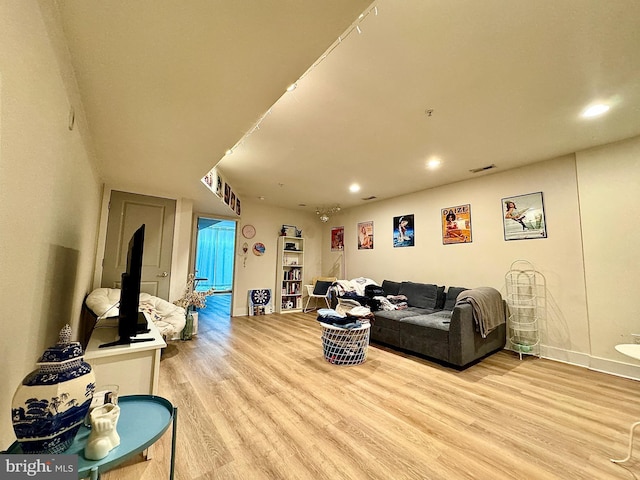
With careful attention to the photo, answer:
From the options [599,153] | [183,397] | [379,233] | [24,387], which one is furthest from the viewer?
[379,233]

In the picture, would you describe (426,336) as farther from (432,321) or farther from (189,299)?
(189,299)

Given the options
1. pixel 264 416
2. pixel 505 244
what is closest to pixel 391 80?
pixel 264 416

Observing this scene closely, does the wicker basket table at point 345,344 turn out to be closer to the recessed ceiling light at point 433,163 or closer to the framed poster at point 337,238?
the recessed ceiling light at point 433,163

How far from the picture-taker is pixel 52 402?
0.71 meters

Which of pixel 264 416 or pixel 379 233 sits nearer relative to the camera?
pixel 264 416

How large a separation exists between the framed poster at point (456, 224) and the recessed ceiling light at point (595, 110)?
181 centimetres

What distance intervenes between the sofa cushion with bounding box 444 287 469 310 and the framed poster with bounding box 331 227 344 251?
9.32 feet

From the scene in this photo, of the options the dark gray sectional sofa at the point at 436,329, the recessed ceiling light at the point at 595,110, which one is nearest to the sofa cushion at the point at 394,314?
the dark gray sectional sofa at the point at 436,329

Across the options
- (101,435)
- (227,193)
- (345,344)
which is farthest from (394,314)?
(101,435)

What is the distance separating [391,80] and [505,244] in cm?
303

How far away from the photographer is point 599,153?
114 inches

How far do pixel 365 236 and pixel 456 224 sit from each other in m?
2.02

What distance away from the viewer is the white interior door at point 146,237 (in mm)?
3221

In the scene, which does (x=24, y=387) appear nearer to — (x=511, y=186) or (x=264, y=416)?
(x=264, y=416)
